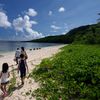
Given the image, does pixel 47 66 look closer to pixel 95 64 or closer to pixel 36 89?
pixel 95 64

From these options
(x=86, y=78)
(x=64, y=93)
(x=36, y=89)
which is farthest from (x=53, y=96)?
(x=86, y=78)

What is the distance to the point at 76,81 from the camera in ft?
43.4

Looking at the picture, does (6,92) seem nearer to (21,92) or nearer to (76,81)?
(21,92)

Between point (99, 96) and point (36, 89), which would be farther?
point (36, 89)

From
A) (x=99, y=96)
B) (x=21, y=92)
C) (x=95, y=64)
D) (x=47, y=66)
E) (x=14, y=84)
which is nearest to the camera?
(x=99, y=96)

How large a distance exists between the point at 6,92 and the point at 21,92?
86 centimetres

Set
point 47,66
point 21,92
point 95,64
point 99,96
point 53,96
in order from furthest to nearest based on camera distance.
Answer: point 47,66 → point 95,64 → point 21,92 → point 53,96 → point 99,96

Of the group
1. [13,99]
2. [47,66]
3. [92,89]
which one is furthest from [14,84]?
[92,89]

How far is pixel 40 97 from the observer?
1207 centimetres

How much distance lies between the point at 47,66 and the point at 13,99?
6344 millimetres

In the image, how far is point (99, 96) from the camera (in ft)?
35.9

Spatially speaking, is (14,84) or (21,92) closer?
(21,92)

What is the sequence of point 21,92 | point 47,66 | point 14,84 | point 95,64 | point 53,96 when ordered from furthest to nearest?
point 47,66
point 95,64
point 14,84
point 21,92
point 53,96

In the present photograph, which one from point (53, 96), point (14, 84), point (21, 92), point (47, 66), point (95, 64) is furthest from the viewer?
point (47, 66)
